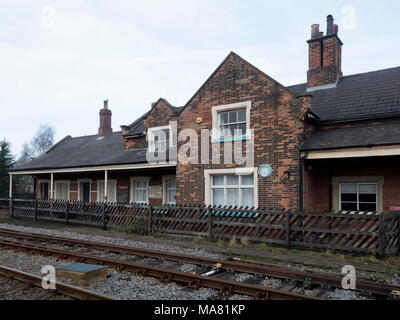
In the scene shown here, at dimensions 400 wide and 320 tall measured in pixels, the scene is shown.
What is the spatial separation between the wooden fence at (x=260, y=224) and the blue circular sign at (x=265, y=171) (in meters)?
1.47

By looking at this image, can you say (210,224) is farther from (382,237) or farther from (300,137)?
(382,237)

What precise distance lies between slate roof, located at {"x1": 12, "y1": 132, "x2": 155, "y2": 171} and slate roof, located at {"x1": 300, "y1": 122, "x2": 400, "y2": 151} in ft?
25.6

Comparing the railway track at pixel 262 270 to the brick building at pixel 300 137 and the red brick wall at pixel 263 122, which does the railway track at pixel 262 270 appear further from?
the brick building at pixel 300 137

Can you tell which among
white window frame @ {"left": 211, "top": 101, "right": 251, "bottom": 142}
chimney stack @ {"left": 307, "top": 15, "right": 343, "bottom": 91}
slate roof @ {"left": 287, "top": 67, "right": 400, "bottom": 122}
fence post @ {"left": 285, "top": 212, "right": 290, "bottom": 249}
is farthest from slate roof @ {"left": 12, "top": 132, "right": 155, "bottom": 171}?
chimney stack @ {"left": 307, "top": 15, "right": 343, "bottom": 91}

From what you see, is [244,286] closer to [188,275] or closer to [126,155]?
[188,275]

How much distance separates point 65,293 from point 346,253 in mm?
7170

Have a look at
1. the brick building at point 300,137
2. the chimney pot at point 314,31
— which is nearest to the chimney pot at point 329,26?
the brick building at point 300,137

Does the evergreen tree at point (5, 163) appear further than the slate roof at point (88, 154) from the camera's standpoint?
Yes

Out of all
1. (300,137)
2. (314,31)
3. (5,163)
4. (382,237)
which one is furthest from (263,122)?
(5,163)

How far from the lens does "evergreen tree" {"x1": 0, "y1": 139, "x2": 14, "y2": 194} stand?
29947mm

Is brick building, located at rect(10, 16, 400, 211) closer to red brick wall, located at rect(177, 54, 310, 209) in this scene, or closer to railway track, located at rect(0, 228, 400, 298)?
red brick wall, located at rect(177, 54, 310, 209)

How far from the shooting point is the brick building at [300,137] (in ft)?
36.4
